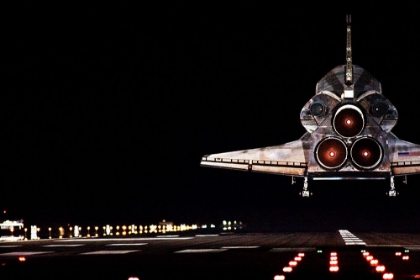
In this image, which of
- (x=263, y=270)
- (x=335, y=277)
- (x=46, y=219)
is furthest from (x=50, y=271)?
(x=46, y=219)

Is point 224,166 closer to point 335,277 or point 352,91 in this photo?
point 352,91

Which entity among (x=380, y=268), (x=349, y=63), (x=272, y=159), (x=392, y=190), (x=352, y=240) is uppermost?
(x=349, y=63)

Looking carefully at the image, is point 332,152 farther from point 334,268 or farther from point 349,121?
point 334,268

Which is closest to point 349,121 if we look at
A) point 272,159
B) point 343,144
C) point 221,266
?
point 343,144

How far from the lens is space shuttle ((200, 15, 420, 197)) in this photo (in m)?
37.5

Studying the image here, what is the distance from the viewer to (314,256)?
63.9 feet

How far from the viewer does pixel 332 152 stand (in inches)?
1483

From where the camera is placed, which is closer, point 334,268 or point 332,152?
point 334,268

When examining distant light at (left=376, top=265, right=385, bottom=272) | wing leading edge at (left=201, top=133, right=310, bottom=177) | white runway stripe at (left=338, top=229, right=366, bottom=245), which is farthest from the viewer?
wing leading edge at (left=201, top=133, right=310, bottom=177)

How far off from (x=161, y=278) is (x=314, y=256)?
7.27 meters

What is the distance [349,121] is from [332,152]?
2.07m

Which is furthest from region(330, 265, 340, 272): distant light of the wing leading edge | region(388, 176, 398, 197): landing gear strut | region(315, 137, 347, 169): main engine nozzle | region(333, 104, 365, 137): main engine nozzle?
region(388, 176, 398, 197): landing gear strut

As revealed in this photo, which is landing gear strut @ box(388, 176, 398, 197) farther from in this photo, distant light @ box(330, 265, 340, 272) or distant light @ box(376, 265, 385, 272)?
distant light @ box(330, 265, 340, 272)

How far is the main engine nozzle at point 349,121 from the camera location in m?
36.8
